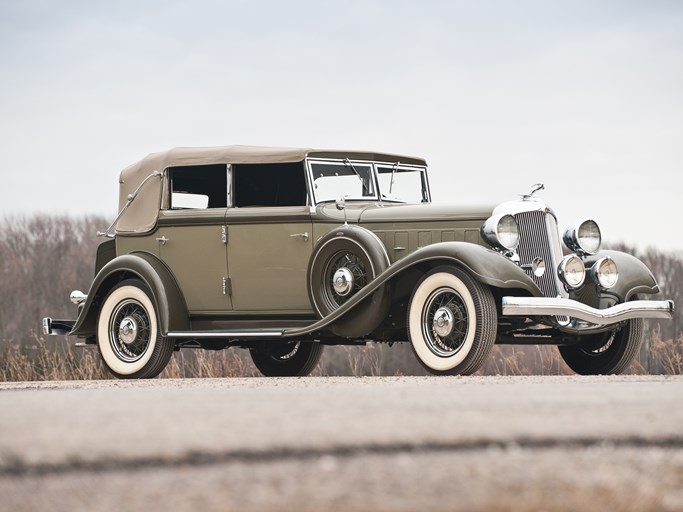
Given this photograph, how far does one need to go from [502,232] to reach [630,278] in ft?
5.34

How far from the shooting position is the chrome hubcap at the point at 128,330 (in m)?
11.9

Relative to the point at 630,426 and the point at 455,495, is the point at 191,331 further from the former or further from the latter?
the point at 455,495

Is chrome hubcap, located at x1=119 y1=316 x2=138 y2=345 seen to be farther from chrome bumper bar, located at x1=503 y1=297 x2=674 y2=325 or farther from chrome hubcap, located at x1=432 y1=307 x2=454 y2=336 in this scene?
chrome bumper bar, located at x1=503 y1=297 x2=674 y2=325

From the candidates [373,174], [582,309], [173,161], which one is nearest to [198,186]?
[173,161]

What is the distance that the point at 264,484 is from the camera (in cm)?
397

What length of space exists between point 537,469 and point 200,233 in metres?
7.69

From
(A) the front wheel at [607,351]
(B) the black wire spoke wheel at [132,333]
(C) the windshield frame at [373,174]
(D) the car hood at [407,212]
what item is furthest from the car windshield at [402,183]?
(B) the black wire spoke wheel at [132,333]

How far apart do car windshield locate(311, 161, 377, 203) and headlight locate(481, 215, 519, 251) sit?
176 cm

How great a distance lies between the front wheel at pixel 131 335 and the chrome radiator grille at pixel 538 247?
3.53m

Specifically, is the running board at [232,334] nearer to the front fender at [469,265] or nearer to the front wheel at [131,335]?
the front wheel at [131,335]

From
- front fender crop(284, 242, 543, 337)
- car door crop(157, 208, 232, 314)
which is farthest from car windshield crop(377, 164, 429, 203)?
front fender crop(284, 242, 543, 337)

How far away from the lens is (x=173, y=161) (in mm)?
12086

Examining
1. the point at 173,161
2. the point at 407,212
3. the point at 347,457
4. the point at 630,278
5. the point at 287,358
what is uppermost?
the point at 173,161

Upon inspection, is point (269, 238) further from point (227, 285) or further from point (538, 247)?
point (538, 247)
